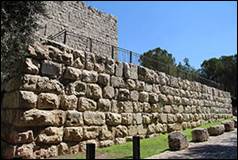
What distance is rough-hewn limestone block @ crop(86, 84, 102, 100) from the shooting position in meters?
9.45

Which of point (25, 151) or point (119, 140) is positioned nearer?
point (25, 151)

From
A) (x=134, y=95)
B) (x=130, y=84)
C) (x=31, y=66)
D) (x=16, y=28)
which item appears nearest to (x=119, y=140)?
(x=134, y=95)

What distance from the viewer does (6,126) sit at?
27.0 feet

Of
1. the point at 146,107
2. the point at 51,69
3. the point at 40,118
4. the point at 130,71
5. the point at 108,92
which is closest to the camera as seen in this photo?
the point at 40,118

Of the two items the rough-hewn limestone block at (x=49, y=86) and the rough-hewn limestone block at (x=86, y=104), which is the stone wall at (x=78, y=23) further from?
the rough-hewn limestone block at (x=49, y=86)

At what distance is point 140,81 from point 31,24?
187 inches

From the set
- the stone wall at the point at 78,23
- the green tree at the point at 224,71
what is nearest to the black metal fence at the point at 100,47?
the stone wall at the point at 78,23

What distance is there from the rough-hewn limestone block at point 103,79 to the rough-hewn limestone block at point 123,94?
0.73m

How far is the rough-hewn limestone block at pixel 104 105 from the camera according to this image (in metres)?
9.75

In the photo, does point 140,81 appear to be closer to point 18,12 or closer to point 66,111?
point 66,111

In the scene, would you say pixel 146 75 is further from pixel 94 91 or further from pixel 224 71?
pixel 224 71

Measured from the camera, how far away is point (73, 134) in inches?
344

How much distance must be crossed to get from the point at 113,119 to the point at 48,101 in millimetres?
2697

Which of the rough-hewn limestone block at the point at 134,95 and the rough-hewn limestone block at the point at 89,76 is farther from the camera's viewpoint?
the rough-hewn limestone block at the point at 134,95
